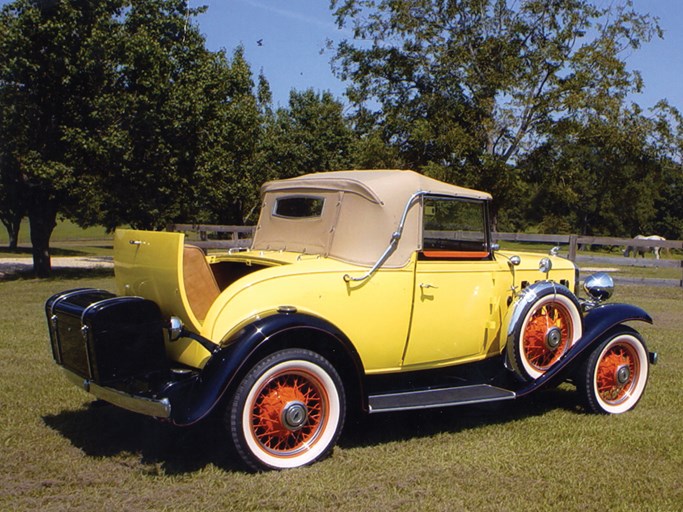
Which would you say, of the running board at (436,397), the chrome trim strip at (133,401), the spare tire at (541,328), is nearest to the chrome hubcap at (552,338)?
the spare tire at (541,328)

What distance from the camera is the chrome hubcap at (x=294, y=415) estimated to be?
4.70 m

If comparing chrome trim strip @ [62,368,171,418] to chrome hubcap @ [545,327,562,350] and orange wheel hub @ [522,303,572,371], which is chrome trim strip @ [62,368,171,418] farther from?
chrome hubcap @ [545,327,562,350]

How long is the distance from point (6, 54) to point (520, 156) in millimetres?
16090

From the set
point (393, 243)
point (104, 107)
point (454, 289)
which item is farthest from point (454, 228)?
point (104, 107)

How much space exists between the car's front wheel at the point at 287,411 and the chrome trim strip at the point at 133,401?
379 mm

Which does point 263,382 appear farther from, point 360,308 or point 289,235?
point 289,235

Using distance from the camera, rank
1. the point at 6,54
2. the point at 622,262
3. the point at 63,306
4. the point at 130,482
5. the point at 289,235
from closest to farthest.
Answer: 1. the point at 130,482
2. the point at 63,306
3. the point at 289,235
4. the point at 622,262
5. the point at 6,54

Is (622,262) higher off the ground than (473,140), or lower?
lower

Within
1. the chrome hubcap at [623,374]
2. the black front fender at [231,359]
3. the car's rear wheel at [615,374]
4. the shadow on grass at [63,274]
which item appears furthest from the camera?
the shadow on grass at [63,274]

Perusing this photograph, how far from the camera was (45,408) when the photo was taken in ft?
20.4

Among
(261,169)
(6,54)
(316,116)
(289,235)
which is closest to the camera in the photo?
(289,235)

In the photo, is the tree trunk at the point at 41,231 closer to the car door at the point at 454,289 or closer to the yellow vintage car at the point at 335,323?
the yellow vintage car at the point at 335,323

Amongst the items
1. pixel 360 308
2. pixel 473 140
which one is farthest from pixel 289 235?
pixel 473 140

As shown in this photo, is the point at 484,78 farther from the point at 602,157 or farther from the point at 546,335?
the point at 546,335
